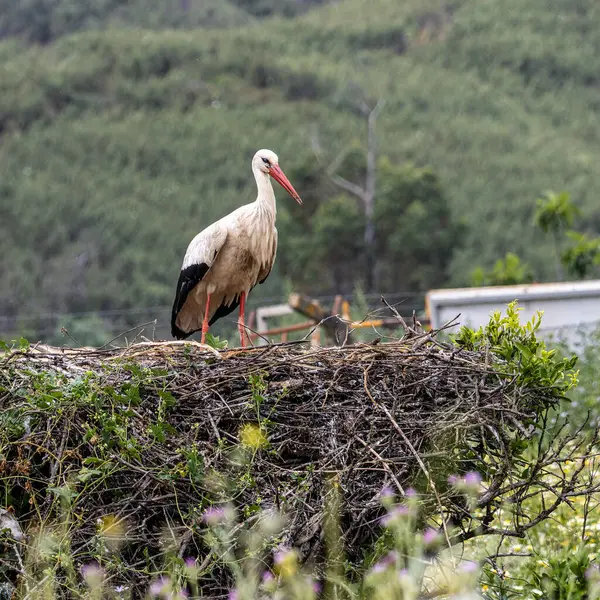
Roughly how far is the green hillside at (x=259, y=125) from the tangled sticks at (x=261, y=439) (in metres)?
29.7

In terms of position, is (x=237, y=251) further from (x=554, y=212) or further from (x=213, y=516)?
(x=554, y=212)

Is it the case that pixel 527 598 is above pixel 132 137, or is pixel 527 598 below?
above

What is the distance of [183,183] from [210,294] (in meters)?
40.7

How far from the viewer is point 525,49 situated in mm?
59438

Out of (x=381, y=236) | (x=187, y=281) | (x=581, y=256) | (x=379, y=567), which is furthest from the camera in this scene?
(x=381, y=236)

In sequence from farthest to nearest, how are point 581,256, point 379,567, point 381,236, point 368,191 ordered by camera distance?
point 368,191, point 381,236, point 581,256, point 379,567

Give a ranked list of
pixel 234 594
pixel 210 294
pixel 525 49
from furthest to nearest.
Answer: pixel 525 49
pixel 210 294
pixel 234 594

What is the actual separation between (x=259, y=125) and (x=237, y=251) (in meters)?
46.0

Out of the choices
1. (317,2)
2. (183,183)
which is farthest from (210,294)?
(317,2)

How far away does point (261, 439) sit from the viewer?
4133mm

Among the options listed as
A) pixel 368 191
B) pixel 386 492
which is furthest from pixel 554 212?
pixel 368 191

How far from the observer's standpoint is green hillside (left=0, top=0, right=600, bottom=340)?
39.9m

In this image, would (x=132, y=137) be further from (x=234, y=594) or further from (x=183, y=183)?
(x=234, y=594)

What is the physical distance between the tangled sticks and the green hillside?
2967 cm
